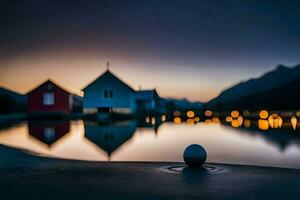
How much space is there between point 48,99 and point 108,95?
776 centimetres

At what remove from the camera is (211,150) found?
22.7 metres

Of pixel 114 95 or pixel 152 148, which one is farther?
pixel 114 95

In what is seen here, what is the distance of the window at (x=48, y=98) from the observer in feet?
182

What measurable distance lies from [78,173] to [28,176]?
1422mm

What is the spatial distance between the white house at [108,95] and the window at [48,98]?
434 cm

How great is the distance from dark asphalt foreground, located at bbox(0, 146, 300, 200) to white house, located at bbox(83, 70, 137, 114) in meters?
39.7

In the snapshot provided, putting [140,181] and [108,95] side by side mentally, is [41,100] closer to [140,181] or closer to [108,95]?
[108,95]

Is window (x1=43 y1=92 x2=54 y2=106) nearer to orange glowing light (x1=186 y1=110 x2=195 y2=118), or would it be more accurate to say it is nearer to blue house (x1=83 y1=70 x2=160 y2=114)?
blue house (x1=83 y1=70 x2=160 y2=114)

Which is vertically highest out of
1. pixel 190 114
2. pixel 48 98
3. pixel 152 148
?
pixel 48 98

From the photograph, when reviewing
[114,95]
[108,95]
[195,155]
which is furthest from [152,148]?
[108,95]

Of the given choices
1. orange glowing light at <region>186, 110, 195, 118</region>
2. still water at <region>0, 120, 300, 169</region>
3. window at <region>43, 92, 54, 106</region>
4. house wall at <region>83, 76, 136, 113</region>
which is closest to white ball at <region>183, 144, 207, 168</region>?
still water at <region>0, 120, 300, 169</region>

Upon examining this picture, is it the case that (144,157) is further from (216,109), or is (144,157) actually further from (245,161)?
(216,109)

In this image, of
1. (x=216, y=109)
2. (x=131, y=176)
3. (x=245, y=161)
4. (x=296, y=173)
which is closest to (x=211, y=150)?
(x=245, y=161)

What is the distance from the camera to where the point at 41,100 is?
55.8 metres
